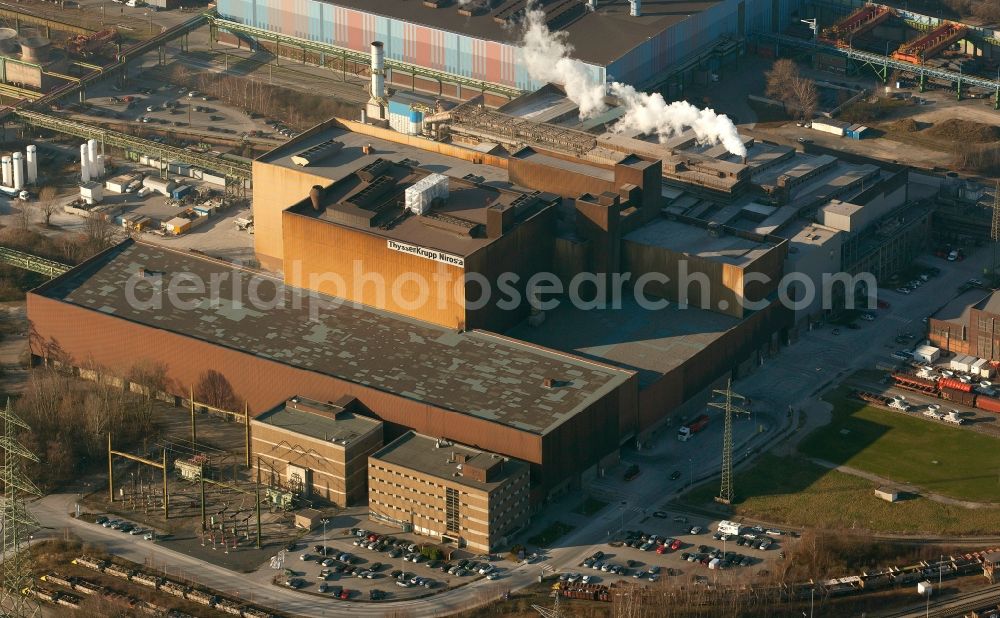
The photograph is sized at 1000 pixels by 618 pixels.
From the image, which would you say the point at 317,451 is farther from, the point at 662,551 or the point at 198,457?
the point at 662,551

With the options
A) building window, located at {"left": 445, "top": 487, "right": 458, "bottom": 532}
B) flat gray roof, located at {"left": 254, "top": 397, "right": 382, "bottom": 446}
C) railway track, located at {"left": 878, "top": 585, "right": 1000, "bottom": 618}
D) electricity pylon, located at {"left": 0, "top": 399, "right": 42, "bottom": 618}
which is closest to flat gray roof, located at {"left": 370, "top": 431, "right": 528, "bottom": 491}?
building window, located at {"left": 445, "top": 487, "right": 458, "bottom": 532}

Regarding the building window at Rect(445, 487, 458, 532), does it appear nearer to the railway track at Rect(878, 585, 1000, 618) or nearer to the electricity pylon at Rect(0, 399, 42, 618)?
the electricity pylon at Rect(0, 399, 42, 618)

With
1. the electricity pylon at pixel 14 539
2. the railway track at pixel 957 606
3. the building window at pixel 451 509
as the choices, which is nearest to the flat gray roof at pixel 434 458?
the building window at pixel 451 509

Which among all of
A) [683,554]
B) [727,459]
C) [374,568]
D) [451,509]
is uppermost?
[727,459]

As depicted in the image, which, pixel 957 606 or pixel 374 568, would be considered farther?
pixel 374 568

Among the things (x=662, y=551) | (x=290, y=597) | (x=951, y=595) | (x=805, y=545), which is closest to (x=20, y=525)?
(x=290, y=597)

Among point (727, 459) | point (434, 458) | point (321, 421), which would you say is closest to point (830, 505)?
point (727, 459)

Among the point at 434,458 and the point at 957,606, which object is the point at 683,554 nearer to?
the point at 957,606
